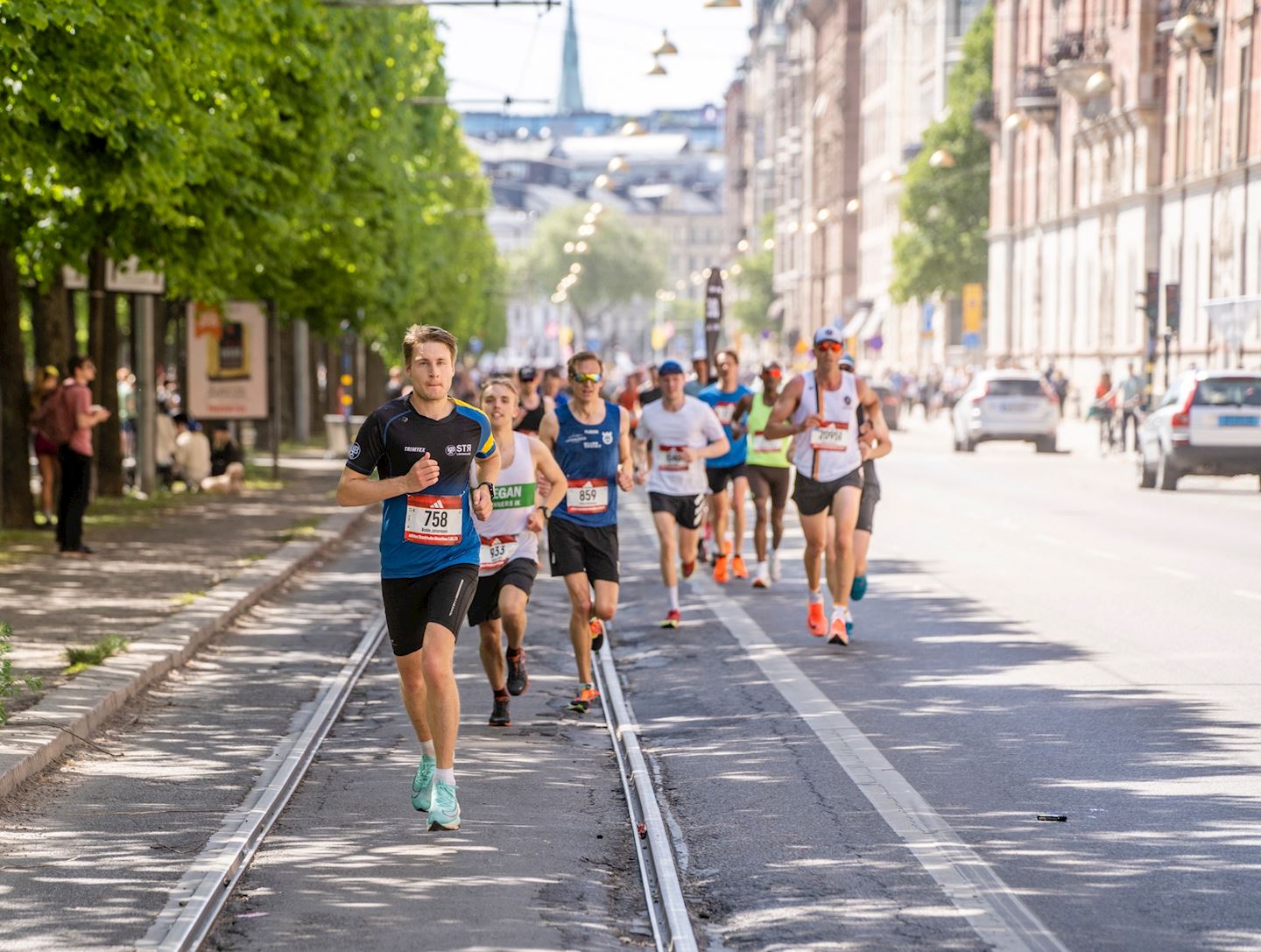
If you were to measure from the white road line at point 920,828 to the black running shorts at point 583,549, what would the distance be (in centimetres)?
105

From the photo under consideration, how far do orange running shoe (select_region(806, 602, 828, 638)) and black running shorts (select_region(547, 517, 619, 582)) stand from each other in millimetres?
2479

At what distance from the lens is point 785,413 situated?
44.7 feet

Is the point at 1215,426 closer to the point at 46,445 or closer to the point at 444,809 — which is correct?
the point at 46,445

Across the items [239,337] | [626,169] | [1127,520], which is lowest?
[1127,520]

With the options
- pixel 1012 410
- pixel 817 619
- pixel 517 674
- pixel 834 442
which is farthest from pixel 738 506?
pixel 1012 410

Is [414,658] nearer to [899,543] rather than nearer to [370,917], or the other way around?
[370,917]

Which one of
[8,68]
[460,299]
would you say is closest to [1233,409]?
[8,68]

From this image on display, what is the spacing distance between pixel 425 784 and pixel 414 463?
3.84 ft

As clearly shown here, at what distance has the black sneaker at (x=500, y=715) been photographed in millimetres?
10734

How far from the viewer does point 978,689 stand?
11.6 m

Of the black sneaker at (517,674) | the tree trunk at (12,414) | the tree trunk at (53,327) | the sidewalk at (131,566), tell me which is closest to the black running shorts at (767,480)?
the sidewalk at (131,566)

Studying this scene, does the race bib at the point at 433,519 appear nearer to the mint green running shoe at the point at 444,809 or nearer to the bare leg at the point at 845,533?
the mint green running shoe at the point at 444,809

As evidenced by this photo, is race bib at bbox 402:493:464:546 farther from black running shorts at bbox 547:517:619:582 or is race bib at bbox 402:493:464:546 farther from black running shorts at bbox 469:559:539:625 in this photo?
black running shorts at bbox 547:517:619:582

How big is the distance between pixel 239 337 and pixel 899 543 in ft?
42.9
